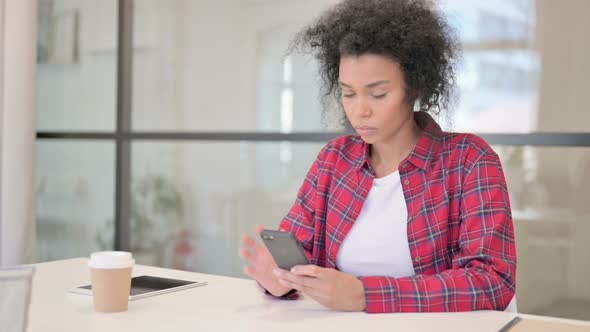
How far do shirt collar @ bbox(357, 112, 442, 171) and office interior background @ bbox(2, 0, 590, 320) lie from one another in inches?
5.3

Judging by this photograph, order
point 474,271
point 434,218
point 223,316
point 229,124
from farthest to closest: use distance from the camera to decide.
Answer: point 229,124 → point 434,218 → point 474,271 → point 223,316

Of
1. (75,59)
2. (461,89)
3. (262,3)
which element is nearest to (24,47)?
(75,59)

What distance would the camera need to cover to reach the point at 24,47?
3551 mm

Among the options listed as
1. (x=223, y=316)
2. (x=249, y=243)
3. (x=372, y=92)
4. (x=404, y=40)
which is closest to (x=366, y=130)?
(x=372, y=92)

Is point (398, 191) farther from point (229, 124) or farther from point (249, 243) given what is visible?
point (229, 124)

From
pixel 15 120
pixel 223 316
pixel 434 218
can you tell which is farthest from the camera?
pixel 15 120

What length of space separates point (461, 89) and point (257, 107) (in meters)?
0.97

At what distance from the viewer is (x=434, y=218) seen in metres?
1.64

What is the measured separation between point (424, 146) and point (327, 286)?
505 millimetres

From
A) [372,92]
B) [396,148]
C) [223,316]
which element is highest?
[372,92]

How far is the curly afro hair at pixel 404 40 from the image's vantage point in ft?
5.48

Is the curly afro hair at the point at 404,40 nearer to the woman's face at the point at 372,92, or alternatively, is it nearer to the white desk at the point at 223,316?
the woman's face at the point at 372,92

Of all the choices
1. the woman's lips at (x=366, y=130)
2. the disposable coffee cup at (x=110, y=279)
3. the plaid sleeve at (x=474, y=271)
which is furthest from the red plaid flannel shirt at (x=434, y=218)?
the disposable coffee cup at (x=110, y=279)

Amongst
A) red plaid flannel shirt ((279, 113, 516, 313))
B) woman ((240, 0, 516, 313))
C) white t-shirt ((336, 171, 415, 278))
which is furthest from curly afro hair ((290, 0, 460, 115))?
white t-shirt ((336, 171, 415, 278))
